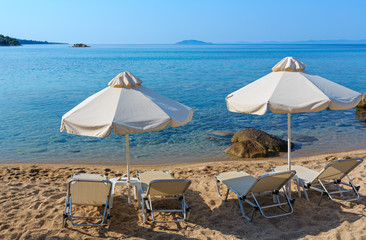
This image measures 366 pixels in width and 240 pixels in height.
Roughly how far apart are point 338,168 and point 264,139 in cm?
604

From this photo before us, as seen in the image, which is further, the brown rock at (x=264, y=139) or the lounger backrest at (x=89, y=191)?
the brown rock at (x=264, y=139)

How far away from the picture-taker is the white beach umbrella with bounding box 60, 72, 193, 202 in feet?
16.2

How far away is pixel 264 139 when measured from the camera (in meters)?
12.0

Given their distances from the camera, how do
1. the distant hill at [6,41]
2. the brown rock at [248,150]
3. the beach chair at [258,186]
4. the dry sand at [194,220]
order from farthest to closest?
the distant hill at [6,41] < the brown rock at [248,150] < the beach chair at [258,186] < the dry sand at [194,220]

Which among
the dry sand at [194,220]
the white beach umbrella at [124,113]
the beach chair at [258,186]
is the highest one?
the white beach umbrella at [124,113]

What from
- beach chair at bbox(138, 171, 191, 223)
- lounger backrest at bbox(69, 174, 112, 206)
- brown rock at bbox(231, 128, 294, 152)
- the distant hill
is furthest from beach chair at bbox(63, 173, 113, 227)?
the distant hill

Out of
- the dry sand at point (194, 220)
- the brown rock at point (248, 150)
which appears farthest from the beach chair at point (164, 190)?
the brown rock at point (248, 150)

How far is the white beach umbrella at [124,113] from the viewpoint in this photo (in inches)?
194

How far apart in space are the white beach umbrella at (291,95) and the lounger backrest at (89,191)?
2.49 metres

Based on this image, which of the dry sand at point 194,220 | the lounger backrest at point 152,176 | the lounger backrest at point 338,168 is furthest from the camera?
the lounger backrest at point 152,176

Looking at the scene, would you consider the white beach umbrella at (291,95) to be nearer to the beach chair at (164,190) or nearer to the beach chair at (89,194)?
the beach chair at (164,190)

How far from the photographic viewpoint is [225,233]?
17.1 ft

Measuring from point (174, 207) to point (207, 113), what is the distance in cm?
1205

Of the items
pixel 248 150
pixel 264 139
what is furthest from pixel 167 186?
pixel 264 139
